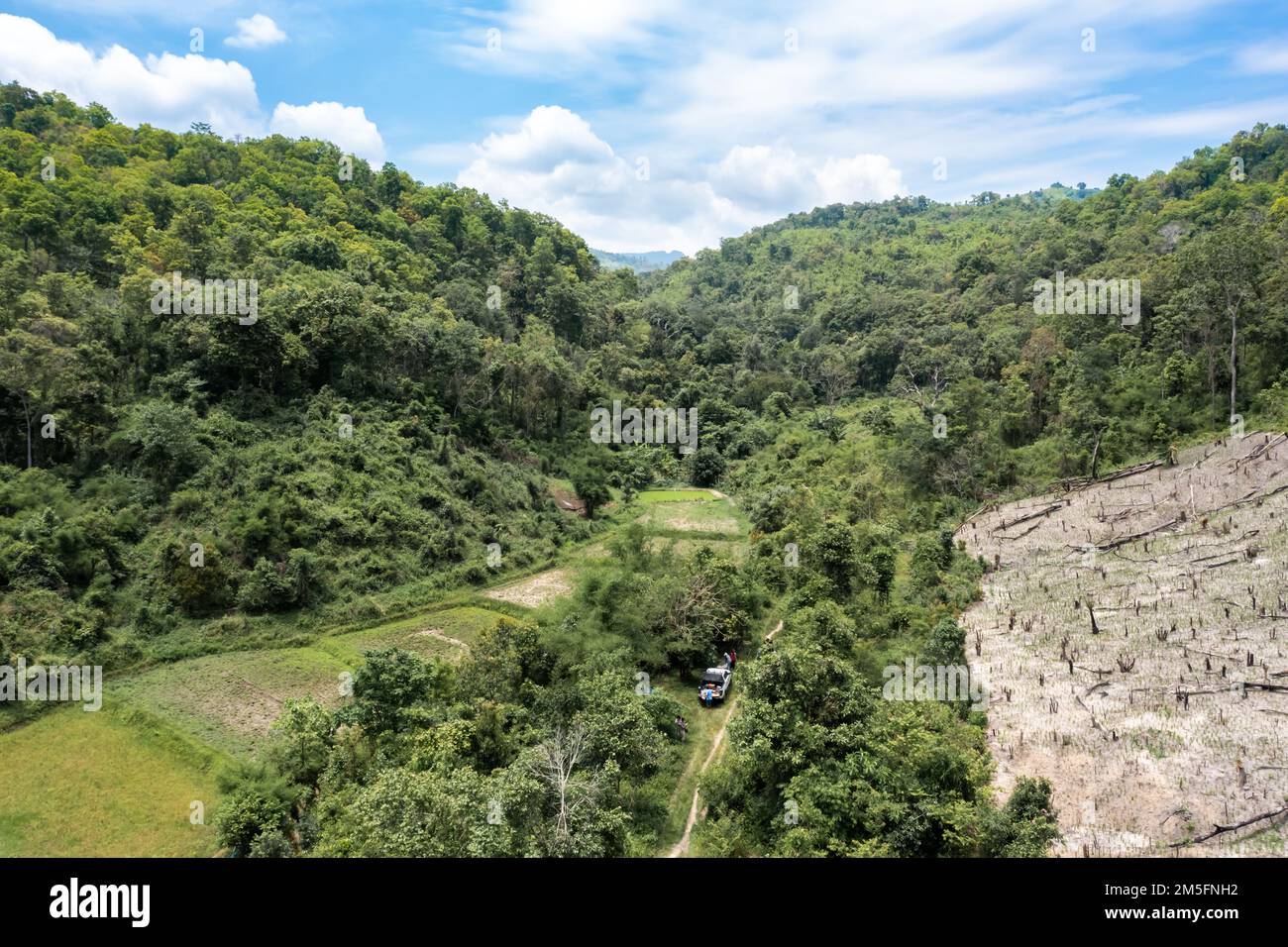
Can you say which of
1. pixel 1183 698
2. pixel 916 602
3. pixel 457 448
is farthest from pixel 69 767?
pixel 1183 698

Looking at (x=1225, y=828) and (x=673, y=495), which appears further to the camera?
(x=673, y=495)

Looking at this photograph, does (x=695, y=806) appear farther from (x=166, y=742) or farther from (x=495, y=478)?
(x=495, y=478)

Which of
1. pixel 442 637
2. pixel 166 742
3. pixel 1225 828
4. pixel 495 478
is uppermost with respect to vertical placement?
pixel 495 478

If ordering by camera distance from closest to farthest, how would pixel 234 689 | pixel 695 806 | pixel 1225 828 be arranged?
pixel 1225 828
pixel 695 806
pixel 234 689

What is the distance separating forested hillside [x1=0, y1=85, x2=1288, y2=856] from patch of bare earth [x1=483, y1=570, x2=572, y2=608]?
142 centimetres

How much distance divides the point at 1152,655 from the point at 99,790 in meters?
24.4

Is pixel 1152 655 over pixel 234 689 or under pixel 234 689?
over

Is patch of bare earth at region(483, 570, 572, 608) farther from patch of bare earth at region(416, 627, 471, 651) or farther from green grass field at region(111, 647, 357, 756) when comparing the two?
green grass field at region(111, 647, 357, 756)

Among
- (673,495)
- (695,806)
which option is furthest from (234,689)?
(673,495)

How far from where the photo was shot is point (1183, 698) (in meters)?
13.6

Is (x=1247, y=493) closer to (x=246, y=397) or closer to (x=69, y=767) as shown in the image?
(x=69, y=767)

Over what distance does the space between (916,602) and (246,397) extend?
1127 inches

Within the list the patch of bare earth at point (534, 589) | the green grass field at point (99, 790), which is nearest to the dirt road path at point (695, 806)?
the patch of bare earth at point (534, 589)

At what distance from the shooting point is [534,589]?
28859mm
